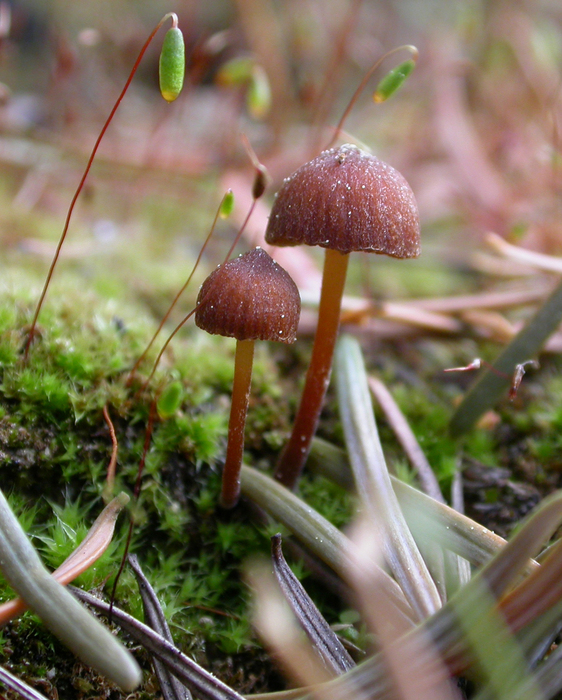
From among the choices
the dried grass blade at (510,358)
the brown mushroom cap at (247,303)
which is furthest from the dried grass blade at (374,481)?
the brown mushroom cap at (247,303)

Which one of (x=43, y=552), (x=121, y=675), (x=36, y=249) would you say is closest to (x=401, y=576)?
(x=121, y=675)

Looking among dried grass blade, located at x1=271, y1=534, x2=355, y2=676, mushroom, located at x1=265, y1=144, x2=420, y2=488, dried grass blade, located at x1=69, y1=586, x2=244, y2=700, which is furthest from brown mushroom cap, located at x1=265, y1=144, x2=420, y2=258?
dried grass blade, located at x1=69, y1=586, x2=244, y2=700

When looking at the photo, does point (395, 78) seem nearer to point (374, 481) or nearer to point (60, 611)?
point (374, 481)

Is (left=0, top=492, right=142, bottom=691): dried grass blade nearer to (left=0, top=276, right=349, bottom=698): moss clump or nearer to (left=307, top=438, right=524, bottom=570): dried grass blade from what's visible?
(left=0, top=276, right=349, bottom=698): moss clump

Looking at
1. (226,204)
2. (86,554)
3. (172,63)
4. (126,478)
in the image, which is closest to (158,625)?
(86,554)

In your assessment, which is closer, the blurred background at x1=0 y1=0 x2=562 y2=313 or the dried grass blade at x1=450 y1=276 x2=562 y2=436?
the dried grass blade at x1=450 y1=276 x2=562 y2=436
